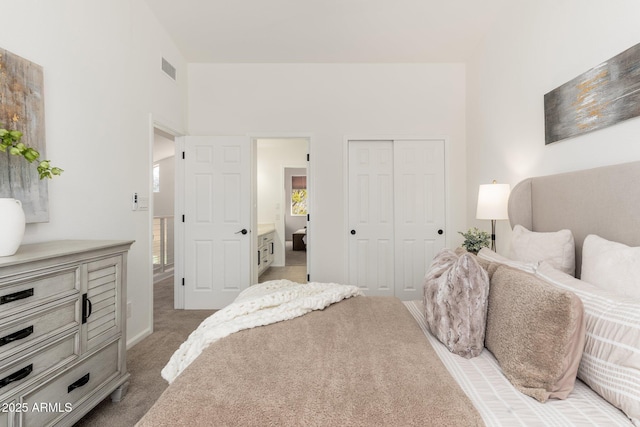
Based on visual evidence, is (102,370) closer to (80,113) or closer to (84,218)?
(84,218)

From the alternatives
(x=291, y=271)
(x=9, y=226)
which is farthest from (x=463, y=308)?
(x=291, y=271)

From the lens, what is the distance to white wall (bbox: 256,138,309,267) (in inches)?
237

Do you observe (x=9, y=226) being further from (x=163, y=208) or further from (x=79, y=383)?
(x=163, y=208)

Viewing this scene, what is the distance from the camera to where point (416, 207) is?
3668 millimetres

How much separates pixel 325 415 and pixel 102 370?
5.09 feet

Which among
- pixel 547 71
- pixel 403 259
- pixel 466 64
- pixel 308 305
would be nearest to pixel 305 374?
pixel 308 305

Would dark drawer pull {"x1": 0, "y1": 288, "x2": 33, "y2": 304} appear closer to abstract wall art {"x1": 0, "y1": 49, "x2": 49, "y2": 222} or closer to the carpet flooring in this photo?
abstract wall art {"x1": 0, "y1": 49, "x2": 49, "y2": 222}

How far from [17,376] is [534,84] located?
3.57 m

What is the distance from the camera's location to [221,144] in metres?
3.59

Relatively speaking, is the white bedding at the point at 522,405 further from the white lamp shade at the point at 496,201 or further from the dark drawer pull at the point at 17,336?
the dark drawer pull at the point at 17,336

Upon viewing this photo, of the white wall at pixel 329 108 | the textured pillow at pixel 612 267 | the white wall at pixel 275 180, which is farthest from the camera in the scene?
the white wall at pixel 275 180

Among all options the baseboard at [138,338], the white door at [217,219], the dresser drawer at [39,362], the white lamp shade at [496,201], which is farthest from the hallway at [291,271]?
the dresser drawer at [39,362]

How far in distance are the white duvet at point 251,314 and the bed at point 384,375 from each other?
0.02 metres

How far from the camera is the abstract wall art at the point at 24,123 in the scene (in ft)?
4.81
